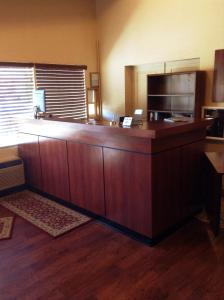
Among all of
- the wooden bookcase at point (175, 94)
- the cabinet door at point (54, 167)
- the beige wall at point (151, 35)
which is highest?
the beige wall at point (151, 35)

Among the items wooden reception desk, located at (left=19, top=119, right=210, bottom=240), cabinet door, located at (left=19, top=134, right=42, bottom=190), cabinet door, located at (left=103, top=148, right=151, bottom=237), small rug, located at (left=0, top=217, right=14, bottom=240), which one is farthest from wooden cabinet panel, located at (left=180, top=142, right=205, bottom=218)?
cabinet door, located at (left=19, top=134, right=42, bottom=190)

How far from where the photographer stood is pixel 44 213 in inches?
144

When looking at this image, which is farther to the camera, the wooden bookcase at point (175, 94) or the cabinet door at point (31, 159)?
the wooden bookcase at point (175, 94)

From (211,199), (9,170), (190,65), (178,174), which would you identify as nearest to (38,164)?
(9,170)

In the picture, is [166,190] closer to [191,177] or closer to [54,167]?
[191,177]

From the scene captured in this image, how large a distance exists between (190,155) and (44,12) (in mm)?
3709

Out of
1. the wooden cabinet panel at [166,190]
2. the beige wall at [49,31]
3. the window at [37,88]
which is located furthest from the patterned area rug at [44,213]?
the beige wall at [49,31]

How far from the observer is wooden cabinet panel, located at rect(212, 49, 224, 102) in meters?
4.12

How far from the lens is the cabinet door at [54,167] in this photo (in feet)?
12.2

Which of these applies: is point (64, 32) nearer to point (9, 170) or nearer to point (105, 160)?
point (9, 170)

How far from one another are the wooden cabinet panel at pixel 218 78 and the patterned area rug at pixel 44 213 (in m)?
2.66

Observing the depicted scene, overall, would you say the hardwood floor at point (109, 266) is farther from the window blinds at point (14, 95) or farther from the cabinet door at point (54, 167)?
the window blinds at point (14, 95)

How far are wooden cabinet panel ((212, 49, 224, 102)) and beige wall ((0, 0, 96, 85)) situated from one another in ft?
8.69

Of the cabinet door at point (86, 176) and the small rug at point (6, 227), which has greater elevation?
the cabinet door at point (86, 176)
